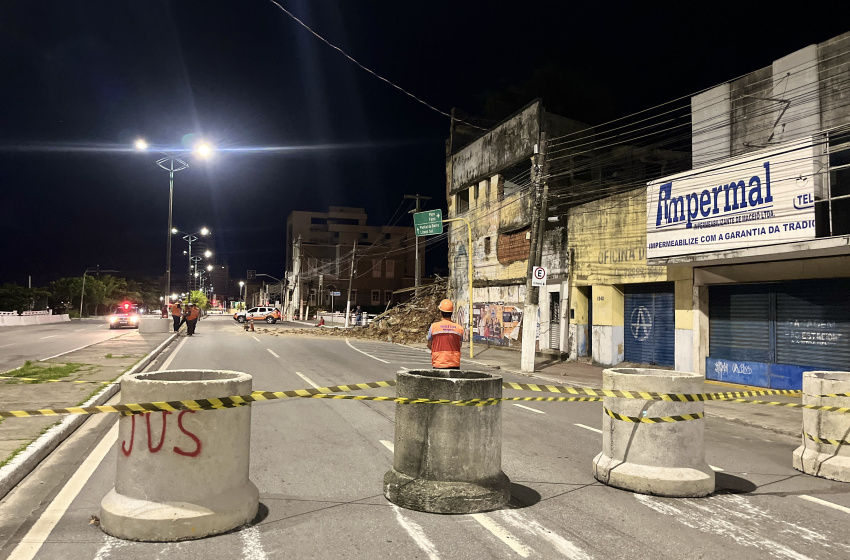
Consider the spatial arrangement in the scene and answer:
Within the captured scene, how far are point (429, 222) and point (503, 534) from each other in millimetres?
24493

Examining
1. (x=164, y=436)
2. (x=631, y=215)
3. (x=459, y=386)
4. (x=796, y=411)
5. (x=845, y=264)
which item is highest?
(x=631, y=215)

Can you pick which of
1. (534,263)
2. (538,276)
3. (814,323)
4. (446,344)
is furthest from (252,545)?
(534,263)

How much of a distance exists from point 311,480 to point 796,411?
10957 millimetres

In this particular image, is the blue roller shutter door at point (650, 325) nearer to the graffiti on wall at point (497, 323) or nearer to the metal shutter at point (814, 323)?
the metal shutter at point (814, 323)

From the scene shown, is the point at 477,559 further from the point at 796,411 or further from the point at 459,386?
the point at 796,411

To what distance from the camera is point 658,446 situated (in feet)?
20.4

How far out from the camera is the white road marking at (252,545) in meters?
4.24

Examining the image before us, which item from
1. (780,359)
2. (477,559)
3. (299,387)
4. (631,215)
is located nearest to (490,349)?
(631,215)

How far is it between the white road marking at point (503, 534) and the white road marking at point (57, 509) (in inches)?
135

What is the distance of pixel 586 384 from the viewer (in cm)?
1636

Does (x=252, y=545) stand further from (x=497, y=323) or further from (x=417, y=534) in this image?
(x=497, y=323)

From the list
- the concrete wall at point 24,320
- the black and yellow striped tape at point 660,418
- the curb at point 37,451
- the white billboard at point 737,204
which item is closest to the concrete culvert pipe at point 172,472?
the curb at point 37,451

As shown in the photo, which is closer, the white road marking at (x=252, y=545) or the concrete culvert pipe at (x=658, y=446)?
the white road marking at (x=252, y=545)

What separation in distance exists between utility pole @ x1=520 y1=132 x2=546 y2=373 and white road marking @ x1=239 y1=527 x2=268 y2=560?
15044 millimetres
